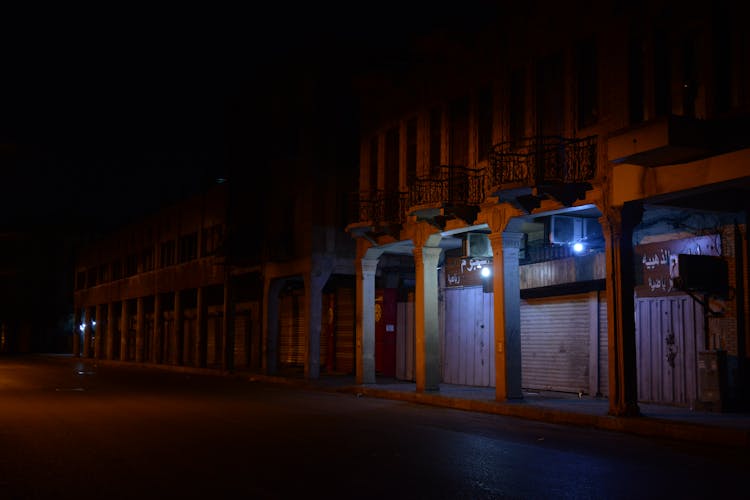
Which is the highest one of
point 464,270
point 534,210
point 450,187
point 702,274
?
point 450,187

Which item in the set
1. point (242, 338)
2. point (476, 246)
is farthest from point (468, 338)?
point (242, 338)

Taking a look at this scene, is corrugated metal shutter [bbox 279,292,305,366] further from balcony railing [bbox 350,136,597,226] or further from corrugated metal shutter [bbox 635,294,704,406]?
corrugated metal shutter [bbox 635,294,704,406]

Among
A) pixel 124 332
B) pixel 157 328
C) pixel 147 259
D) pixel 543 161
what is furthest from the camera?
pixel 124 332

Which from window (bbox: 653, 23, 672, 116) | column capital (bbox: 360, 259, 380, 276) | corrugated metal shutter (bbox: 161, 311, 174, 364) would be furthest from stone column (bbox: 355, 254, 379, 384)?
corrugated metal shutter (bbox: 161, 311, 174, 364)

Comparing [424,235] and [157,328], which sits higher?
→ [424,235]

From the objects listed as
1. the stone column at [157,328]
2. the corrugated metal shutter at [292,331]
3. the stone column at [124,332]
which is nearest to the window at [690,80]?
the corrugated metal shutter at [292,331]

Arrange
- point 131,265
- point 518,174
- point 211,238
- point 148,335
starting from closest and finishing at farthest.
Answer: point 518,174
point 211,238
point 131,265
point 148,335

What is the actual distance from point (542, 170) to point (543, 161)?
0.23 metres

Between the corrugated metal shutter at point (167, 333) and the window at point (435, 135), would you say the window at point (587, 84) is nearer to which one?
the window at point (435, 135)

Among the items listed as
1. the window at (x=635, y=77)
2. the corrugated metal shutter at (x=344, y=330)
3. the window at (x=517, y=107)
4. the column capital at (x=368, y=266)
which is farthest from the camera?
the corrugated metal shutter at (x=344, y=330)

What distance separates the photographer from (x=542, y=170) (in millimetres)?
16828

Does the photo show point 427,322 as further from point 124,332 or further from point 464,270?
point 124,332

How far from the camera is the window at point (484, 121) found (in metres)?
19.8

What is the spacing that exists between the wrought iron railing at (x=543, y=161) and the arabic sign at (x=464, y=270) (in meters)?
5.59
